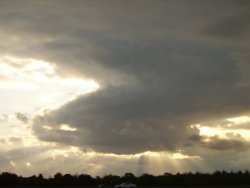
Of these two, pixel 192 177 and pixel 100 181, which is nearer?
pixel 192 177

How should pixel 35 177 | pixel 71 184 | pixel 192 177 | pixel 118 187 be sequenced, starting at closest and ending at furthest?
pixel 118 187 < pixel 192 177 < pixel 71 184 < pixel 35 177

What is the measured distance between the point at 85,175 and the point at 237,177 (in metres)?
47.0

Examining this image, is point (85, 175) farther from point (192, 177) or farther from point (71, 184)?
point (192, 177)

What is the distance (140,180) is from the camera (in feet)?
459

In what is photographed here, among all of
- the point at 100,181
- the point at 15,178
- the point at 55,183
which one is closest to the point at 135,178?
the point at 100,181

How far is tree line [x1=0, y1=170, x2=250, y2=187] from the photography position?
12519 centimetres

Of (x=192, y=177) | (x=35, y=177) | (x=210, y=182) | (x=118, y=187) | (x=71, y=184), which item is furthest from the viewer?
(x=35, y=177)

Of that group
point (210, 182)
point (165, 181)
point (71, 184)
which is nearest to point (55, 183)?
point (71, 184)

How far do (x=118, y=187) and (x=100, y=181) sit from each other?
3340cm

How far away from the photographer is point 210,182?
124 metres

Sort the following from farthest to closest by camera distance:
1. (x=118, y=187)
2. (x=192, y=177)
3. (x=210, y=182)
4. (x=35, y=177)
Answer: (x=35, y=177) → (x=192, y=177) → (x=210, y=182) → (x=118, y=187)

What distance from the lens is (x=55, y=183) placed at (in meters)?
142

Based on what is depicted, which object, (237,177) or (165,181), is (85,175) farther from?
(237,177)

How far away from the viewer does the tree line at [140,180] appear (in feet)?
411
